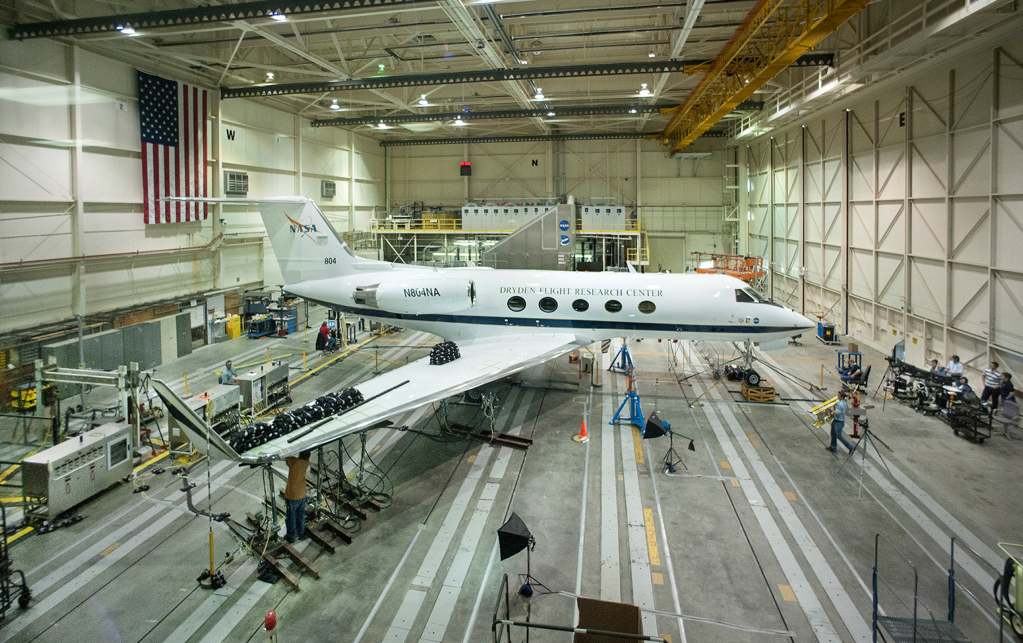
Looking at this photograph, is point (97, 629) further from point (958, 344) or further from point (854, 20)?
point (854, 20)

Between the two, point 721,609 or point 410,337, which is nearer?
point 721,609

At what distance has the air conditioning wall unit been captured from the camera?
26.2m

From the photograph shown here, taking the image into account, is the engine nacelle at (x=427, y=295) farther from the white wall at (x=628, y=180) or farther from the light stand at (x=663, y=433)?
the white wall at (x=628, y=180)

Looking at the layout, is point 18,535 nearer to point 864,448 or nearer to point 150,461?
point 150,461

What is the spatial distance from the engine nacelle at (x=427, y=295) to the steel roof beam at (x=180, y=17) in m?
8.06

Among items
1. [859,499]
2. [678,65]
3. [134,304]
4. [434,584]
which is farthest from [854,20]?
[134,304]

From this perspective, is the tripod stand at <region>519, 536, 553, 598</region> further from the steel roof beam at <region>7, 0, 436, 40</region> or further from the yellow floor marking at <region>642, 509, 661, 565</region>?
the steel roof beam at <region>7, 0, 436, 40</region>

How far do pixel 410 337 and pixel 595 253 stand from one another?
17.6 metres

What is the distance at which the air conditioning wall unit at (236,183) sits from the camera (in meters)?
26.2

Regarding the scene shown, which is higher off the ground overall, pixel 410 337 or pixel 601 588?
pixel 410 337

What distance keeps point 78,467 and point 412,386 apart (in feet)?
21.7

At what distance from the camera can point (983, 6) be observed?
504 inches

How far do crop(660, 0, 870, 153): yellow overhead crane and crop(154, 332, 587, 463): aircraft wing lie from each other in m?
11.2

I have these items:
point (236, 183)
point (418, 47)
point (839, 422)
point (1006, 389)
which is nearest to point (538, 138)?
point (418, 47)
